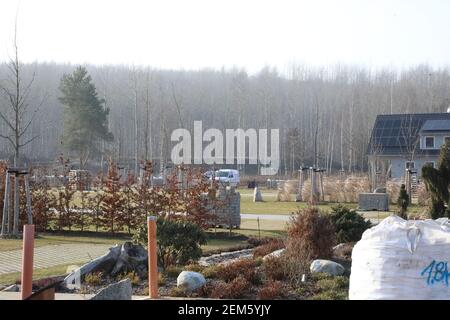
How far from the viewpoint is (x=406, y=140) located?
49.8 m

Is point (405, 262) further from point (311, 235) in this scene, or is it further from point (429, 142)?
point (429, 142)

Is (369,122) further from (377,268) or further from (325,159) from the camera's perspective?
(377,268)

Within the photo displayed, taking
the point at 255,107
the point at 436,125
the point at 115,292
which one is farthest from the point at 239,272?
the point at 255,107

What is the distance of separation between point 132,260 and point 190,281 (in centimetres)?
183

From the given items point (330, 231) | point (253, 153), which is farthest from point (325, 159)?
point (330, 231)

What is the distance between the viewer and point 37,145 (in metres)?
84.4

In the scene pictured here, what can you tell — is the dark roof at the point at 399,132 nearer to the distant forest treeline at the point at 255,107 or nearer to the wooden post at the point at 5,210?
the distant forest treeline at the point at 255,107

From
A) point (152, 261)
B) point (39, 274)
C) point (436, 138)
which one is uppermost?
point (436, 138)

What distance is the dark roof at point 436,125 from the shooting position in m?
51.2

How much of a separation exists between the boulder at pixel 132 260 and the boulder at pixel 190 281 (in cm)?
129

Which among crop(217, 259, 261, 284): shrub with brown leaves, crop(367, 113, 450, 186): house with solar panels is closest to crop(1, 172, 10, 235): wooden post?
crop(217, 259, 261, 284): shrub with brown leaves

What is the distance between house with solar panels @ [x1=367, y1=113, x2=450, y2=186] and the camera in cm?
5056

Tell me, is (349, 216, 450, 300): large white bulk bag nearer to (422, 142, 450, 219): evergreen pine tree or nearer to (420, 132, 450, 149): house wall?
(422, 142, 450, 219): evergreen pine tree

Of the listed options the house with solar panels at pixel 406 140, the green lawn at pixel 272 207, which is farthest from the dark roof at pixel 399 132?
the green lawn at pixel 272 207
